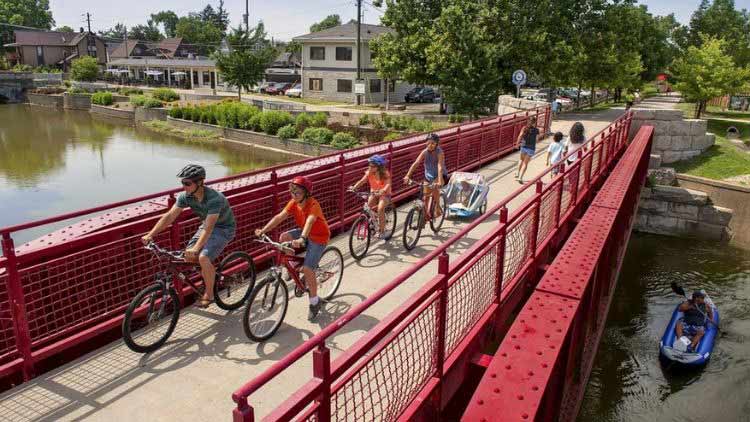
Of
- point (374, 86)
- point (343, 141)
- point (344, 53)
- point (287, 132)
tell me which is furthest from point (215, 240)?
point (344, 53)

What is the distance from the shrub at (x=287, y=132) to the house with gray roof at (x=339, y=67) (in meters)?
18.8

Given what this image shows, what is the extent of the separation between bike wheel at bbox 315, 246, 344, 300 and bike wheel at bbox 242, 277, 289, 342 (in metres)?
0.58

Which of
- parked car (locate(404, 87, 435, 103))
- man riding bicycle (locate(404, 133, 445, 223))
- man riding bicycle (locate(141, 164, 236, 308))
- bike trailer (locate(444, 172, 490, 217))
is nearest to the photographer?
man riding bicycle (locate(141, 164, 236, 308))

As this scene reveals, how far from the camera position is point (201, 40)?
4587 inches

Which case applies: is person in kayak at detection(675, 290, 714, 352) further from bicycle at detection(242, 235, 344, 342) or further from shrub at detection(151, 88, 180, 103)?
shrub at detection(151, 88, 180, 103)

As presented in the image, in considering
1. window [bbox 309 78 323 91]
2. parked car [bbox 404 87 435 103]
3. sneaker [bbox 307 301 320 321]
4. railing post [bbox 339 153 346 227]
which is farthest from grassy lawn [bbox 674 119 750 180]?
window [bbox 309 78 323 91]

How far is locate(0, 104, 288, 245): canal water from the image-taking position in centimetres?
2370

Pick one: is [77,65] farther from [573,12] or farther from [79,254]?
[79,254]

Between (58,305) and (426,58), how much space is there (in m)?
33.4

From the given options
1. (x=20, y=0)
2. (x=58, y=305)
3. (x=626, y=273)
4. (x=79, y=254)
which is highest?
(x=20, y=0)

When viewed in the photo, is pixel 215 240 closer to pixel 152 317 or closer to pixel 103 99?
pixel 152 317

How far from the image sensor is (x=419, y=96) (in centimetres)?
5588

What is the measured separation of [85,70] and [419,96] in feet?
162

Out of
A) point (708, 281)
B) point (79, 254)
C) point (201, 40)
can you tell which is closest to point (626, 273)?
point (708, 281)
